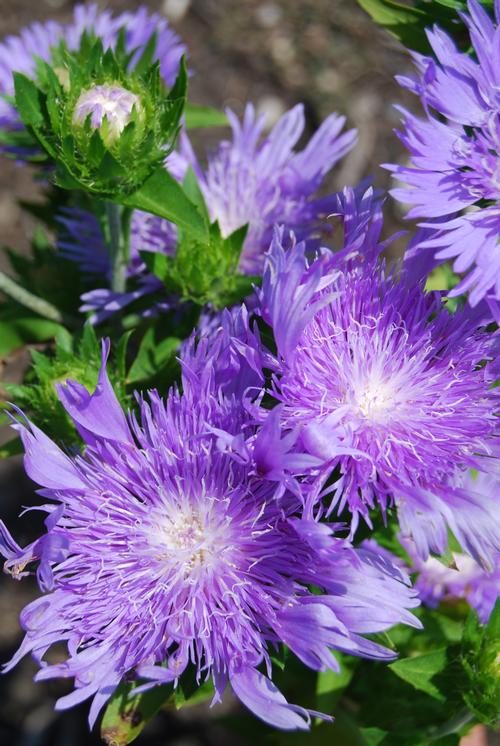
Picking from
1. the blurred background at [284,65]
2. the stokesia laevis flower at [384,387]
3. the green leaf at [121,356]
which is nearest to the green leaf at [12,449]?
the green leaf at [121,356]

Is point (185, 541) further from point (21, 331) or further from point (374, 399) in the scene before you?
point (21, 331)

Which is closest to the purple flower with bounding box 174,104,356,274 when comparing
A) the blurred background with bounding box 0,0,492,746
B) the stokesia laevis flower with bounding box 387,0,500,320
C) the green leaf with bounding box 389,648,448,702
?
the stokesia laevis flower with bounding box 387,0,500,320

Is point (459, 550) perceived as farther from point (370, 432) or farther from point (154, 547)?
point (154, 547)

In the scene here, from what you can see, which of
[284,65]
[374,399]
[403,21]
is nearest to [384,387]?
[374,399]

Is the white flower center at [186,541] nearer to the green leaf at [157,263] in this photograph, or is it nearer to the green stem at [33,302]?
the green leaf at [157,263]

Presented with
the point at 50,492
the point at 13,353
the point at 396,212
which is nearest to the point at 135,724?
the point at 50,492

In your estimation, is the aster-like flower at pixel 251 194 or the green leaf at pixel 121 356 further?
the aster-like flower at pixel 251 194

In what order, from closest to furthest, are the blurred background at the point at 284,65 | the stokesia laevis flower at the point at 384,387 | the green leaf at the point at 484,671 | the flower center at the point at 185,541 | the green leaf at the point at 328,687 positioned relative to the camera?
the stokesia laevis flower at the point at 384,387 < the flower center at the point at 185,541 < the green leaf at the point at 484,671 < the green leaf at the point at 328,687 < the blurred background at the point at 284,65

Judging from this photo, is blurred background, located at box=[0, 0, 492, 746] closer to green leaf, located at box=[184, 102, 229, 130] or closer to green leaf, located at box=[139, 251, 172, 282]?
green leaf, located at box=[184, 102, 229, 130]
